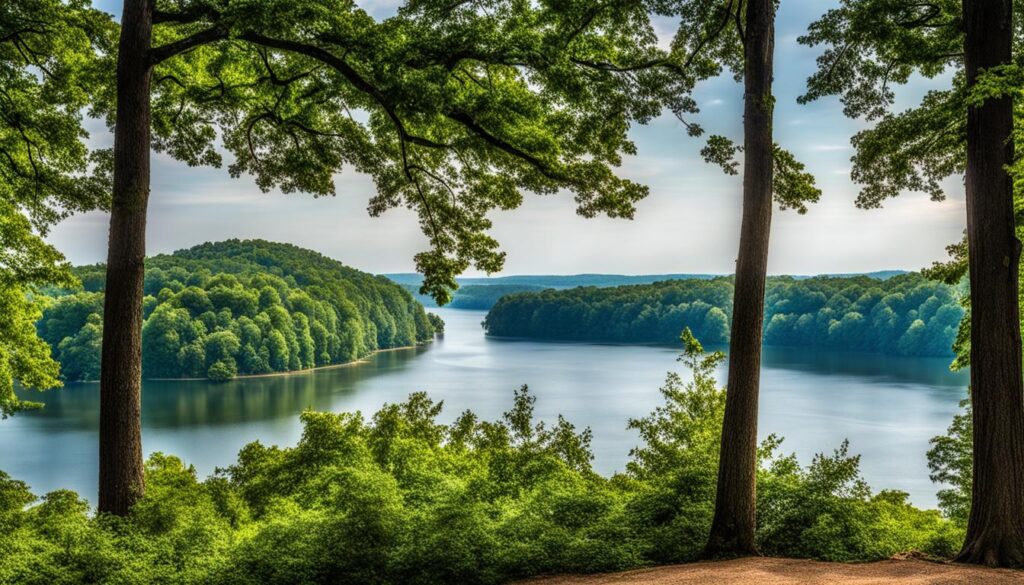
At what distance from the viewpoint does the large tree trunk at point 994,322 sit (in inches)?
252

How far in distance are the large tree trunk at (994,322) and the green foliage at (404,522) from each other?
2.56ft

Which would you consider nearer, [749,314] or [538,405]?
[749,314]

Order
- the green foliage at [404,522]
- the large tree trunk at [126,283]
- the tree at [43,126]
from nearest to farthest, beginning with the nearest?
1. the green foliage at [404,522]
2. the large tree trunk at [126,283]
3. the tree at [43,126]

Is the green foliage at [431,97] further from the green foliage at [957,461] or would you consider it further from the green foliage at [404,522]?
the green foliage at [957,461]

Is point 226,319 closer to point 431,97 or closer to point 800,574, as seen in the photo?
point 431,97

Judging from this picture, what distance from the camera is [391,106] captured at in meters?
7.75

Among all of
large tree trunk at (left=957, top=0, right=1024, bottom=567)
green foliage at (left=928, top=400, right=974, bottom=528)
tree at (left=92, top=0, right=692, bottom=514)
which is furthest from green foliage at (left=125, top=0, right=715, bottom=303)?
green foliage at (left=928, top=400, right=974, bottom=528)

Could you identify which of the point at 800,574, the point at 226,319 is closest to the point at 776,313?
the point at 226,319

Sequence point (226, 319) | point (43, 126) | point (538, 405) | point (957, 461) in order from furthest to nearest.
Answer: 1. point (226, 319)
2. point (538, 405)
3. point (957, 461)
4. point (43, 126)

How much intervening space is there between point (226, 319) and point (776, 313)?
194 feet

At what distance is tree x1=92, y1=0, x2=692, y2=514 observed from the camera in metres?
7.43

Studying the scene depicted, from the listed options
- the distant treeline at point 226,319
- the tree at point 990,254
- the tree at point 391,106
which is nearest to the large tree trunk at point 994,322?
the tree at point 990,254

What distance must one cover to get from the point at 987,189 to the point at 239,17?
23.4 ft

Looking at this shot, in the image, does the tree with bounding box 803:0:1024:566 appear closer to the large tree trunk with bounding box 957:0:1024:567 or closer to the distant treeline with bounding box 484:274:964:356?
the large tree trunk with bounding box 957:0:1024:567
